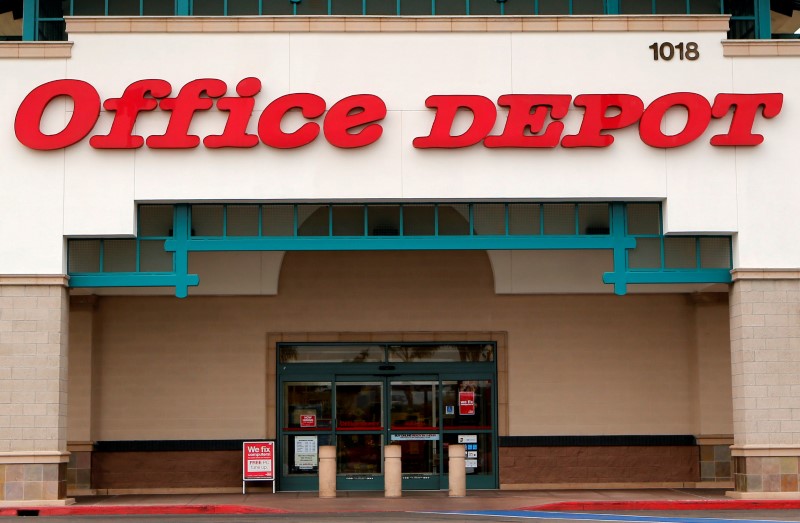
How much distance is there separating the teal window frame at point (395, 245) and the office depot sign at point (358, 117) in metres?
1.42

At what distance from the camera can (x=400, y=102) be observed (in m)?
24.3

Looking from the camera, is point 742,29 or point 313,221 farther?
point 742,29

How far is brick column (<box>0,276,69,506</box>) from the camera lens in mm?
23000

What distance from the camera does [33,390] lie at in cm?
2334

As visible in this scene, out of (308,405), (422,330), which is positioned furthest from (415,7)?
(308,405)

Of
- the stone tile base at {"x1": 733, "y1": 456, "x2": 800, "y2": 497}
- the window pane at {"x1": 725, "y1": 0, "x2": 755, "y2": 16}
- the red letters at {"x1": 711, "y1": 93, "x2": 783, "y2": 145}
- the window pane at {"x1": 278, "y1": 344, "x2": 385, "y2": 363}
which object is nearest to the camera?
the stone tile base at {"x1": 733, "y1": 456, "x2": 800, "y2": 497}

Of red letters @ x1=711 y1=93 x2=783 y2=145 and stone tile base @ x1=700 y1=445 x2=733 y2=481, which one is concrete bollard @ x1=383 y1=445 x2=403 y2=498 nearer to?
stone tile base @ x1=700 y1=445 x2=733 y2=481

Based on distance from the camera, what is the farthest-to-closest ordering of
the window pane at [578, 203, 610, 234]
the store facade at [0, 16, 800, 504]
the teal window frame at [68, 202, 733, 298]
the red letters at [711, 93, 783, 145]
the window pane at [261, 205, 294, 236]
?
the window pane at [578, 203, 610, 234] < the window pane at [261, 205, 294, 236] < the red letters at [711, 93, 783, 145] < the teal window frame at [68, 202, 733, 298] < the store facade at [0, 16, 800, 504]

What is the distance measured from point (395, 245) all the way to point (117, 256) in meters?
5.71

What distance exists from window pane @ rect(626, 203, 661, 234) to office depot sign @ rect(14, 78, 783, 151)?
4.56 ft

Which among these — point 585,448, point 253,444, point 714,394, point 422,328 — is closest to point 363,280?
point 422,328

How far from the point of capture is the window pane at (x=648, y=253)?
2495 centimetres

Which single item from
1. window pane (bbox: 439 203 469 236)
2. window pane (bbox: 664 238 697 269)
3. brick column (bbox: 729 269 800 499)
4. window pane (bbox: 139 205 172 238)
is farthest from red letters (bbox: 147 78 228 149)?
brick column (bbox: 729 269 800 499)

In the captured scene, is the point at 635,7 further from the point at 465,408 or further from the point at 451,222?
the point at 465,408
